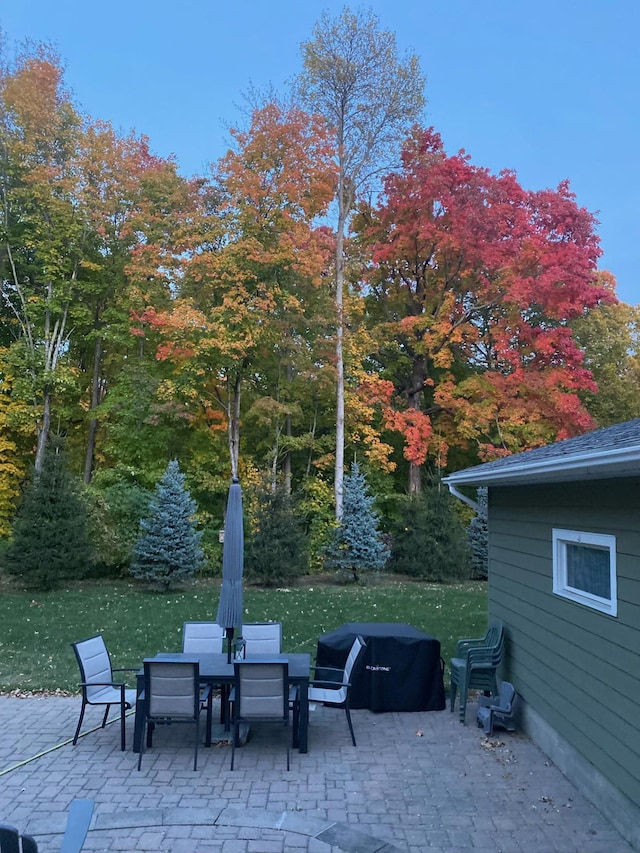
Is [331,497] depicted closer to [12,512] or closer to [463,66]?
[12,512]

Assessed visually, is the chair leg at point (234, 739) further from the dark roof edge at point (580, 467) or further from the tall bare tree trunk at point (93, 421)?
the tall bare tree trunk at point (93, 421)

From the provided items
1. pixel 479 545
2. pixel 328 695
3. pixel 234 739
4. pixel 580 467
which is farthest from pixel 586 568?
pixel 479 545

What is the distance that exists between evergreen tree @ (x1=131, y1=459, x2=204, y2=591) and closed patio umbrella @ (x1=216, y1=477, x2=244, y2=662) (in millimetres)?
8789

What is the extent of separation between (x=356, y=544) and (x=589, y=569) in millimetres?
11494

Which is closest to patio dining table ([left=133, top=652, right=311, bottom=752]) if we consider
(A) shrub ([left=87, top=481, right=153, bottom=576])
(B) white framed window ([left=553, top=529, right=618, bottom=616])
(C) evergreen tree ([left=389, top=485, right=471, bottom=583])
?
(B) white framed window ([left=553, top=529, right=618, bottom=616])

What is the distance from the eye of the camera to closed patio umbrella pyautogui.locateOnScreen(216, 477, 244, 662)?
6332 mm

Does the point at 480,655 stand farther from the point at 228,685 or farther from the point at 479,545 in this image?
the point at 479,545

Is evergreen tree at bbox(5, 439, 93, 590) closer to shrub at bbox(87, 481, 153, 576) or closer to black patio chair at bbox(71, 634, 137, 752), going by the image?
shrub at bbox(87, 481, 153, 576)

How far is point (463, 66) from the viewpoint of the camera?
802 inches

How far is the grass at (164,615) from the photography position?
29.0ft

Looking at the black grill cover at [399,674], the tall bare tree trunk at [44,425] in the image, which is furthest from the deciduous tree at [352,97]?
the black grill cover at [399,674]

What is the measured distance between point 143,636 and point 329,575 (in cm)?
816

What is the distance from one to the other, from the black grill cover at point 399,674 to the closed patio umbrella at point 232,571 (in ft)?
4.60

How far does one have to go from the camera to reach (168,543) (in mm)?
14867
